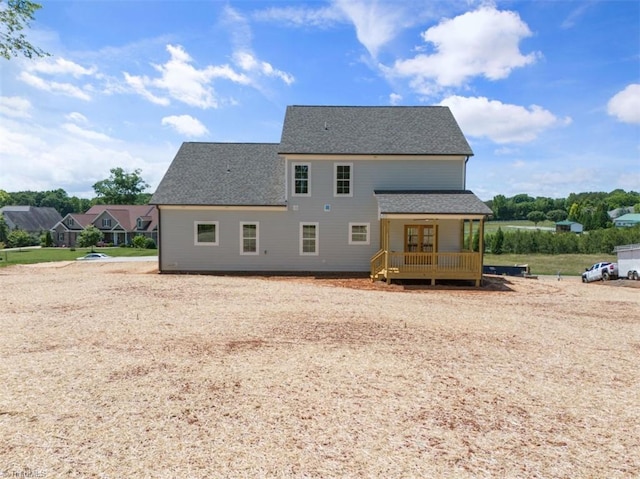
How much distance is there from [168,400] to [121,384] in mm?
905

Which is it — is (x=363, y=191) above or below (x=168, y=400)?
above

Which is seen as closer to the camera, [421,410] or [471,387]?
[421,410]

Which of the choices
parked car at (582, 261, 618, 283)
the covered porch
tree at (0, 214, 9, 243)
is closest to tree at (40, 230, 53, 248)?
tree at (0, 214, 9, 243)

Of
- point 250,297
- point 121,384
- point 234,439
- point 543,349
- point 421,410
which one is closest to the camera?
point 234,439

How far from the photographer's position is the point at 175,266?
61.9 ft

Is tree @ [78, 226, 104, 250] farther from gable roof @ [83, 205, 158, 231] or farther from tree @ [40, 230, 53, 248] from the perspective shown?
tree @ [40, 230, 53, 248]

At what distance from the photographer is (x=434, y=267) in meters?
16.2

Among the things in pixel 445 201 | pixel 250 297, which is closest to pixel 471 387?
pixel 250 297

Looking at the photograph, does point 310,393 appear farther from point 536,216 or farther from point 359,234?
point 536,216

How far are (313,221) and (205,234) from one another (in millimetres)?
5190

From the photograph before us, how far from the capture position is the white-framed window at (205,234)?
61.6 ft

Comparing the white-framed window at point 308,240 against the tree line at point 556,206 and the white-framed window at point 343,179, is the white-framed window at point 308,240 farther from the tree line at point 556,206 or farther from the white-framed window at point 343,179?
the tree line at point 556,206

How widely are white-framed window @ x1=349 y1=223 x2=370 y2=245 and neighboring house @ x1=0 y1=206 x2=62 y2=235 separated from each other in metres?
81.5

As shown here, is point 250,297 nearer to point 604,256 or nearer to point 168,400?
point 168,400
